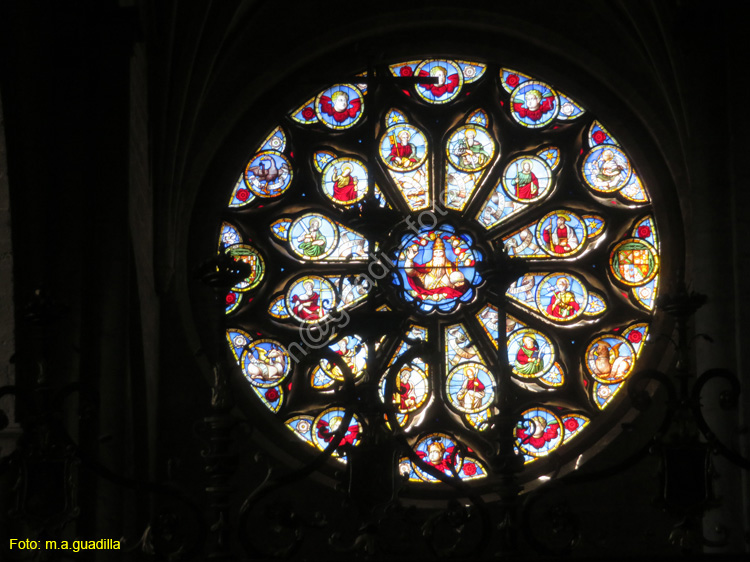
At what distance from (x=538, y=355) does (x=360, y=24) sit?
3.25 meters

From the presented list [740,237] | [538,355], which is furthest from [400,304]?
[740,237]

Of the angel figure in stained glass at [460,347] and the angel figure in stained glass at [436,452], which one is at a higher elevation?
the angel figure in stained glass at [460,347]

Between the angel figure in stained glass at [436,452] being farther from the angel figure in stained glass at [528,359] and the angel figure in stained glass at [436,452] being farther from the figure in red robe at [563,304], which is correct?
the figure in red robe at [563,304]

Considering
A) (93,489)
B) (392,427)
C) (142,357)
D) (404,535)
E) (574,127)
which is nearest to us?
(404,535)

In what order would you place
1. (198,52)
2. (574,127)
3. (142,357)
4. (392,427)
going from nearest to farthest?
(392,427) → (142,357) → (198,52) → (574,127)

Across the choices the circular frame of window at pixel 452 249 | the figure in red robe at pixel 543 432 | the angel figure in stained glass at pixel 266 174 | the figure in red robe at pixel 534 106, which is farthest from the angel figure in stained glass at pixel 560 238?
the angel figure in stained glass at pixel 266 174

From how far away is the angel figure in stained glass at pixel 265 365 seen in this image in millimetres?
11023

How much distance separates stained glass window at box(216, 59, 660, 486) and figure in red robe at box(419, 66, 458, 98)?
0.02 meters

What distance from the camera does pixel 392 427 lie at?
18.7 ft

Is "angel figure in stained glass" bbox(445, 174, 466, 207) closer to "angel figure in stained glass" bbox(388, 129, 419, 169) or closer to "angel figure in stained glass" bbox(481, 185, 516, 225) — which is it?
"angel figure in stained glass" bbox(481, 185, 516, 225)

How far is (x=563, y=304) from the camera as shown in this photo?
1123 cm

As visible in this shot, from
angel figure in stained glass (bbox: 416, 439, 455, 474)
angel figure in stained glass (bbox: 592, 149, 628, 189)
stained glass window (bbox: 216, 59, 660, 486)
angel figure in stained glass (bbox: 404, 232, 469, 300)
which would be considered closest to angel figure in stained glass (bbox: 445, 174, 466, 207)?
stained glass window (bbox: 216, 59, 660, 486)

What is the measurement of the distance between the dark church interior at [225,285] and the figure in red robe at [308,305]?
0.74 m

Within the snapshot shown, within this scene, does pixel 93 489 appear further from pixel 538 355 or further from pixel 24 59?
→ pixel 538 355
